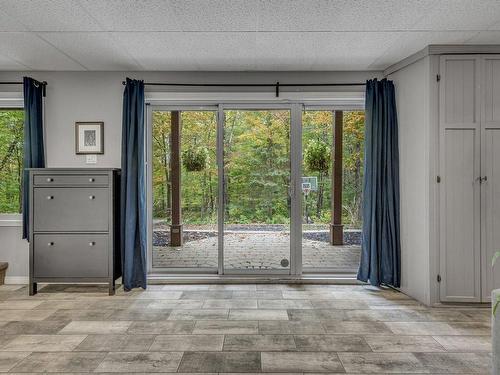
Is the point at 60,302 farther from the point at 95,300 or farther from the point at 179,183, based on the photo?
the point at 179,183

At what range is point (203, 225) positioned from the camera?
4.26 metres

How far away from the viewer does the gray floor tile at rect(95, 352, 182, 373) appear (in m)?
2.22

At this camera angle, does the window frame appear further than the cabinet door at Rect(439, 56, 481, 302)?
Yes

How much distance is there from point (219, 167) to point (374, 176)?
1707mm

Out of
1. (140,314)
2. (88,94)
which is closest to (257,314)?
(140,314)

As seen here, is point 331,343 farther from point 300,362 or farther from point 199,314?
point 199,314

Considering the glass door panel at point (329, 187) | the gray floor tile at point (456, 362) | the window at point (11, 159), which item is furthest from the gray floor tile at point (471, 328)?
the window at point (11, 159)

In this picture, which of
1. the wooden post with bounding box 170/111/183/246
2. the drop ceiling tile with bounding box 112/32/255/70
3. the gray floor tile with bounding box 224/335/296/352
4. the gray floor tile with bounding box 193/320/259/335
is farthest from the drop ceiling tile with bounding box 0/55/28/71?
the gray floor tile with bounding box 224/335/296/352

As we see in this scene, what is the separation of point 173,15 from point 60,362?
2.55 meters

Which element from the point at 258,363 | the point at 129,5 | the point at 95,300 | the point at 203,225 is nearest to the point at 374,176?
the point at 203,225

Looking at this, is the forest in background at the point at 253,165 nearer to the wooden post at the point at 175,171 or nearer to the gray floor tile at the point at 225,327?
the wooden post at the point at 175,171

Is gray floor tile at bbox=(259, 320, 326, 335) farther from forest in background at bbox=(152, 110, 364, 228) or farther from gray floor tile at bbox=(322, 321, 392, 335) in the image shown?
forest in background at bbox=(152, 110, 364, 228)

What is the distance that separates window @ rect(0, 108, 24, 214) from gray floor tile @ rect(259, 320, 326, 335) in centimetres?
322

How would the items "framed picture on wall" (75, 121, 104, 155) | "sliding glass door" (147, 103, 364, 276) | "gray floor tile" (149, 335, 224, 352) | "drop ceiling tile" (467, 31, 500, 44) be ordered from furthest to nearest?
"sliding glass door" (147, 103, 364, 276) < "framed picture on wall" (75, 121, 104, 155) < "drop ceiling tile" (467, 31, 500, 44) < "gray floor tile" (149, 335, 224, 352)
